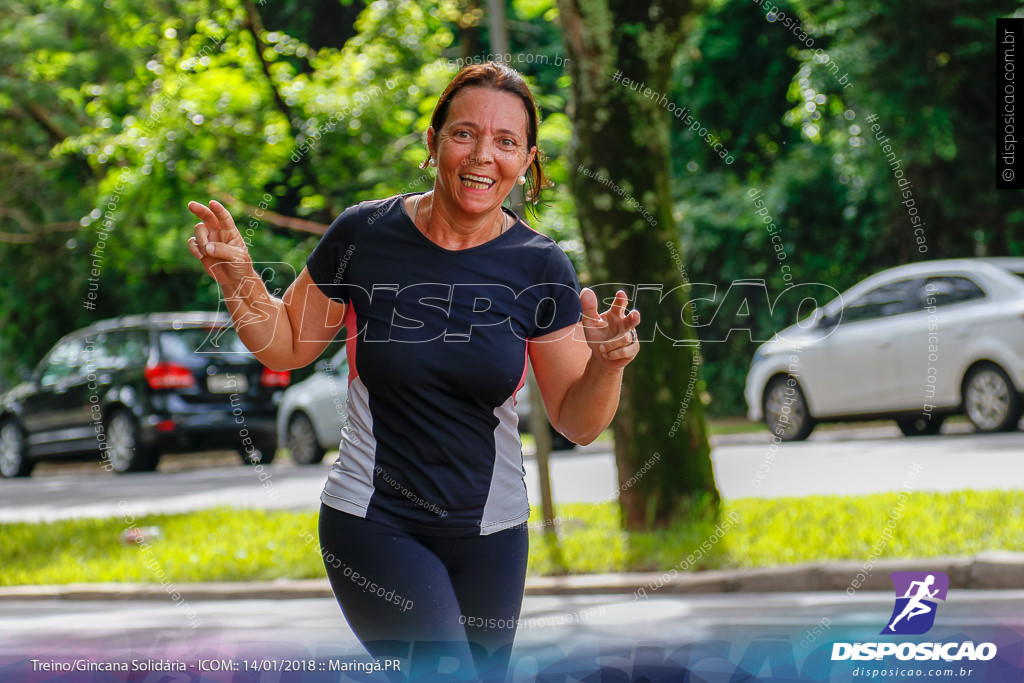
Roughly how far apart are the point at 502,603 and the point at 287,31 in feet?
39.4

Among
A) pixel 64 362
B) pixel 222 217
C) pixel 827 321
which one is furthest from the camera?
pixel 64 362

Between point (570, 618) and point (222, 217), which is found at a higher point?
point (222, 217)

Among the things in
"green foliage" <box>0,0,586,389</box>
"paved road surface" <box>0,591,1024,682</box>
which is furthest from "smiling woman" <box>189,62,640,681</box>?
"green foliage" <box>0,0,586,389</box>

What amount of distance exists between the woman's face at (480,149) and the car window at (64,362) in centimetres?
1274

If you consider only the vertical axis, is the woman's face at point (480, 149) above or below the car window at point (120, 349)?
above

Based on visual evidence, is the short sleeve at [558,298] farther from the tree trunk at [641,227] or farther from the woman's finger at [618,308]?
the tree trunk at [641,227]

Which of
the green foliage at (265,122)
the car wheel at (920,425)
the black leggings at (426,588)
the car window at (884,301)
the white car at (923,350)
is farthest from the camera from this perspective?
the car wheel at (920,425)

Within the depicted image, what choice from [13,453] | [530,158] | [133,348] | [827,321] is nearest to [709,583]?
[530,158]

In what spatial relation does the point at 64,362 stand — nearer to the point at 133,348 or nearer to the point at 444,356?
the point at 133,348

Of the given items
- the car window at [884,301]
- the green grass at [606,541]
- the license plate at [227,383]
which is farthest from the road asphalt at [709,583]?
the license plate at [227,383]

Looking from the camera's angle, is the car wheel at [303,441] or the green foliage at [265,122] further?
the car wheel at [303,441]

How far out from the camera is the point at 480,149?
2568 millimetres

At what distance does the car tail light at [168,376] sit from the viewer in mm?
12883

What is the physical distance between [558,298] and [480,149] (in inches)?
13.6
